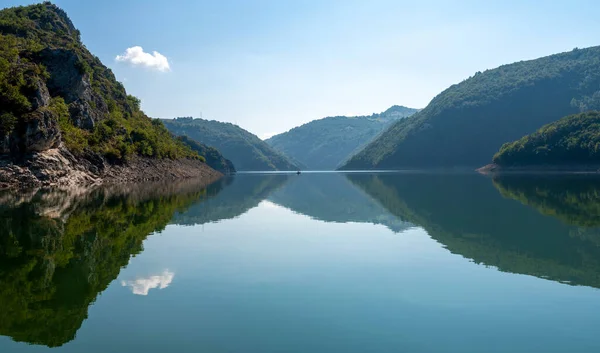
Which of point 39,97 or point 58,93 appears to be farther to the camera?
point 58,93

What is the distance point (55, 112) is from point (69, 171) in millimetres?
9350

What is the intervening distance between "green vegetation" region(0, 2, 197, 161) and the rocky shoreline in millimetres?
1838

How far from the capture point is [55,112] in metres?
60.9

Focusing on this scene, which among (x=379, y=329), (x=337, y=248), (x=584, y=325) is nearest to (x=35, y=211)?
(x=337, y=248)

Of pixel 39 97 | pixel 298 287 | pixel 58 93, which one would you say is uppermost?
pixel 58 93

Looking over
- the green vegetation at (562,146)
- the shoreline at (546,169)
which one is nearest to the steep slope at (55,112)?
the shoreline at (546,169)

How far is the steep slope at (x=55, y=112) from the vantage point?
50.8 meters

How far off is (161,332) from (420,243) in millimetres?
13534

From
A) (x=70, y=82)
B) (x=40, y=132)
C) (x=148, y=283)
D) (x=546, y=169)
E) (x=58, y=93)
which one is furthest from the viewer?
(x=546, y=169)

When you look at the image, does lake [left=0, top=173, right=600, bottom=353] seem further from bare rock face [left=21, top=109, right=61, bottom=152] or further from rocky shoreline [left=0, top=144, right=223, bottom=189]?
bare rock face [left=21, top=109, right=61, bottom=152]

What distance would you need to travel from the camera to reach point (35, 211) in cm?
2752

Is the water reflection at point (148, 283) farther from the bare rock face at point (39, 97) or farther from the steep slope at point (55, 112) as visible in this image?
the bare rock face at point (39, 97)

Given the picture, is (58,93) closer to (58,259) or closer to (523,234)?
(58,259)

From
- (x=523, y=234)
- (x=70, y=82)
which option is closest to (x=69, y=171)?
(x=70, y=82)
